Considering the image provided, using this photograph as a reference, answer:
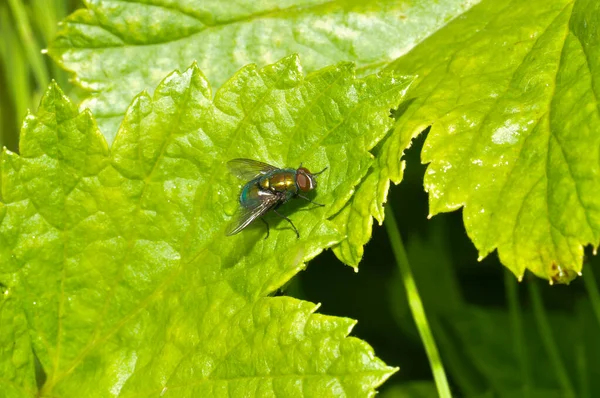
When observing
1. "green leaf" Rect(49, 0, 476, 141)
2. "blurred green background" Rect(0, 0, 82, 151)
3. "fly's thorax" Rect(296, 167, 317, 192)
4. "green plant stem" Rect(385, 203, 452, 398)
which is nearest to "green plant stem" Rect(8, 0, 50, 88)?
"blurred green background" Rect(0, 0, 82, 151)

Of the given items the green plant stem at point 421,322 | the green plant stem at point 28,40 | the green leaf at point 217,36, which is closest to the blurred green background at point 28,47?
the green plant stem at point 28,40

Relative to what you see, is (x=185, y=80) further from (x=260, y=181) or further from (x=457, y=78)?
(x=457, y=78)

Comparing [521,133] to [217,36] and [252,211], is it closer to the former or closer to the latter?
[252,211]

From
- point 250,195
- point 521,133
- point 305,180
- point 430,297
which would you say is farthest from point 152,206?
point 430,297

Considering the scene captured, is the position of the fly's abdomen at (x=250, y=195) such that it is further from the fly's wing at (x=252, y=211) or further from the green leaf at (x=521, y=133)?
the green leaf at (x=521, y=133)

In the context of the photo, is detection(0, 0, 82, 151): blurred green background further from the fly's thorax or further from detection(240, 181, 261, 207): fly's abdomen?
the fly's thorax

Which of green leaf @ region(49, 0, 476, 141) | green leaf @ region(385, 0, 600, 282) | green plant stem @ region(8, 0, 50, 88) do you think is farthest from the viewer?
green plant stem @ region(8, 0, 50, 88)

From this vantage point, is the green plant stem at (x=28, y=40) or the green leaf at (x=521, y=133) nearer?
the green leaf at (x=521, y=133)
